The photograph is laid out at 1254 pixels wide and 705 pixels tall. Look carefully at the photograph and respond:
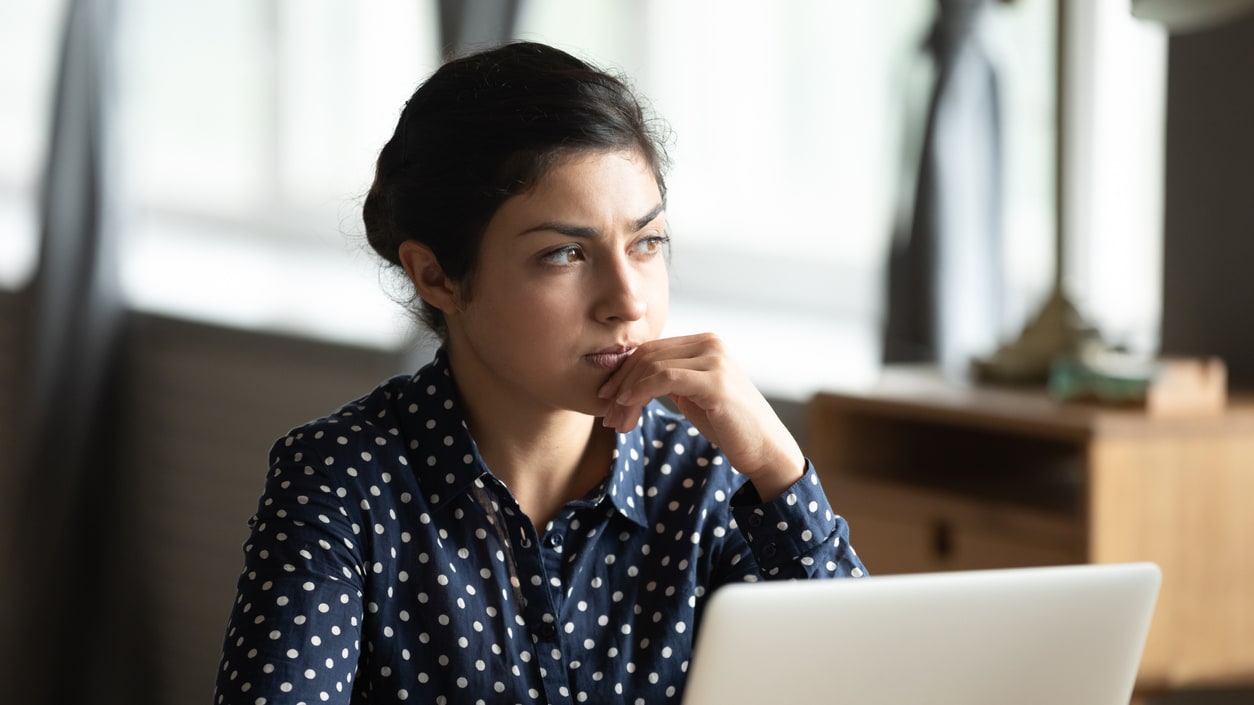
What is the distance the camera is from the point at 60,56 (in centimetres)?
380

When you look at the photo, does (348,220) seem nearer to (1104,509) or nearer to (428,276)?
(428,276)

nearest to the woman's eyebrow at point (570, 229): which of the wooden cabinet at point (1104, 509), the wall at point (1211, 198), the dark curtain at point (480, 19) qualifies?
the wooden cabinet at point (1104, 509)

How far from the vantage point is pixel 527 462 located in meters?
1.37

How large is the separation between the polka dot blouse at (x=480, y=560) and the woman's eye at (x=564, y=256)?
0.60 feet

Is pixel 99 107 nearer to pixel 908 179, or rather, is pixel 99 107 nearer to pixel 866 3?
pixel 866 3

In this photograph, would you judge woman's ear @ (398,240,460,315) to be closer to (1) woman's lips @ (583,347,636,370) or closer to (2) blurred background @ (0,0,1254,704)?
(1) woman's lips @ (583,347,636,370)

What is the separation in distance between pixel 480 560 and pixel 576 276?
0.26m

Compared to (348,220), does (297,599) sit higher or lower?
lower

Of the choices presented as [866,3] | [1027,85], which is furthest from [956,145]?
[866,3]

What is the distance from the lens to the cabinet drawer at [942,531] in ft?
6.52

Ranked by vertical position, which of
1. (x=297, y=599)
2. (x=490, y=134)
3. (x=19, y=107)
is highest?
(x=19, y=107)

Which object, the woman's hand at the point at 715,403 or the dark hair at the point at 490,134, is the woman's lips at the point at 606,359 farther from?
the dark hair at the point at 490,134

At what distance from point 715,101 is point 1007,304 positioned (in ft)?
2.64

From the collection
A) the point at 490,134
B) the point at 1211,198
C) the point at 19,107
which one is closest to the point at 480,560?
the point at 490,134
